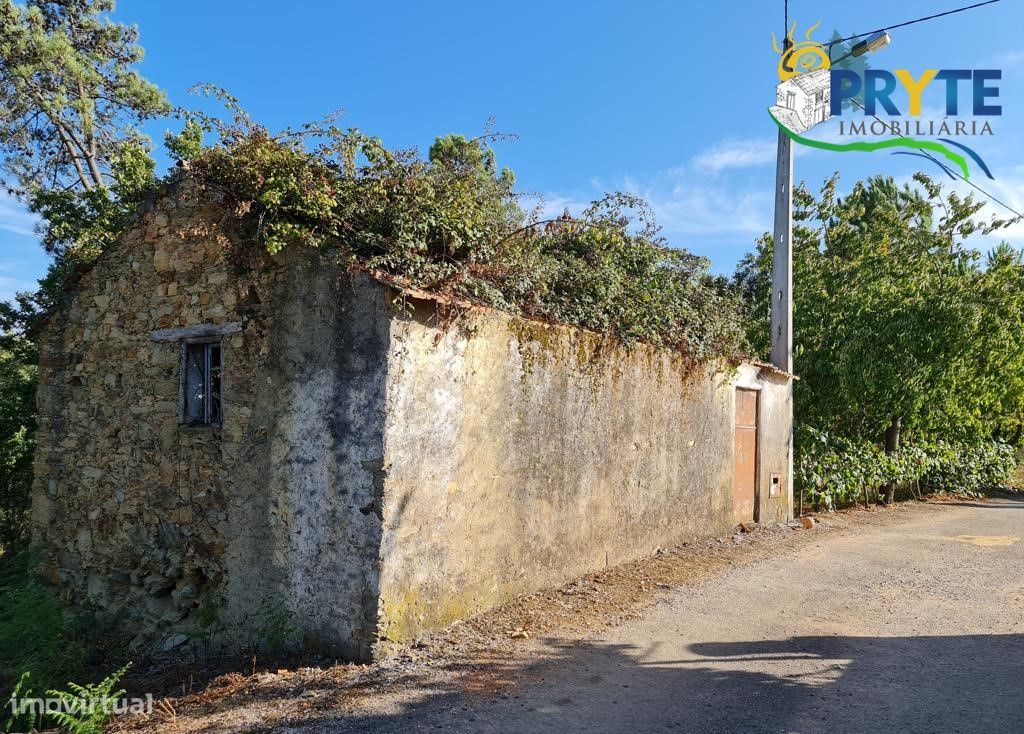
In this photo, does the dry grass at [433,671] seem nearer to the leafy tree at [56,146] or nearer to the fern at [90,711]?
the fern at [90,711]

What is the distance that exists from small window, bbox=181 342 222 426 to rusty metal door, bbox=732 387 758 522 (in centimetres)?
722

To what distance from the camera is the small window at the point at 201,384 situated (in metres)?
6.56

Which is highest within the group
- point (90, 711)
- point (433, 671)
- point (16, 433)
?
point (16, 433)

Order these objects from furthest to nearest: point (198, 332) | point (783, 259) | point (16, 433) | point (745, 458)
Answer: point (16, 433)
point (783, 259)
point (745, 458)
point (198, 332)

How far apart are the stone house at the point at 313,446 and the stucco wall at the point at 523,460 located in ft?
0.07

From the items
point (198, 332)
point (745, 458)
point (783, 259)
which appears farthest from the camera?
point (783, 259)

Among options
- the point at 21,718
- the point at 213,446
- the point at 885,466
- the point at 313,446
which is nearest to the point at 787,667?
the point at 313,446

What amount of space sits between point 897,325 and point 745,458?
4.91 metres

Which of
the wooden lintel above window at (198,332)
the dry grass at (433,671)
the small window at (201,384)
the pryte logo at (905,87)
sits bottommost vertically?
the dry grass at (433,671)

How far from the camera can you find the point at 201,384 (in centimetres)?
670

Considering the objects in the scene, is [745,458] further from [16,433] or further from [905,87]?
[16,433]

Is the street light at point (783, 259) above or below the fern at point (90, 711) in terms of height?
above

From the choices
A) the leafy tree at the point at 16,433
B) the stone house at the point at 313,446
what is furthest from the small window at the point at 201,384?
the leafy tree at the point at 16,433

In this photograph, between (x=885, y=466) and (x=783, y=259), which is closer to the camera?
(x=783, y=259)
